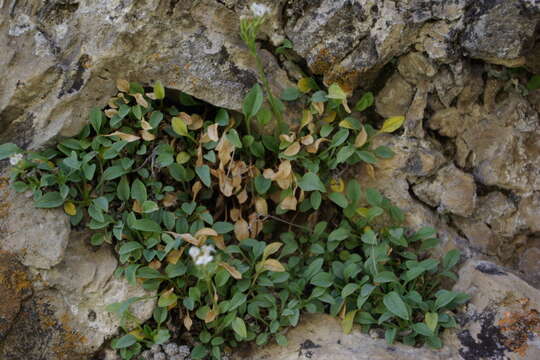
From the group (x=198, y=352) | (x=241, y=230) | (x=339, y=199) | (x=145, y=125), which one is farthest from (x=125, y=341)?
(x=339, y=199)

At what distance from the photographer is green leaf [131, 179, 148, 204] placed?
355 cm

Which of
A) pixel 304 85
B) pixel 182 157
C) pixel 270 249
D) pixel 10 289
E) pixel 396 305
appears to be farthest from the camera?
pixel 304 85

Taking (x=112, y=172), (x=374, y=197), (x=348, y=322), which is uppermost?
(x=374, y=197)

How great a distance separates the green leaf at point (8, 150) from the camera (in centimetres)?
340

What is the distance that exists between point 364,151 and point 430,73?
68 centimetres

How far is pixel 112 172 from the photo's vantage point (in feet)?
11.6

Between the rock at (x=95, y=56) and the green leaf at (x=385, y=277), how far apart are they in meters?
1.45

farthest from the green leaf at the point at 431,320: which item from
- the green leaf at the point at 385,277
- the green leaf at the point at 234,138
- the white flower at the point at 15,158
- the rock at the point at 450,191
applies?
the white flower at the point at 15,158

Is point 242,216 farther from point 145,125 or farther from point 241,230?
point 145,125

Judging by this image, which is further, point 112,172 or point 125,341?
point 112,172

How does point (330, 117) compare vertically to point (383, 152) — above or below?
above

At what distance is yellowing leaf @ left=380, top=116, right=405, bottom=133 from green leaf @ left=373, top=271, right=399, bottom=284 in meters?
0.99

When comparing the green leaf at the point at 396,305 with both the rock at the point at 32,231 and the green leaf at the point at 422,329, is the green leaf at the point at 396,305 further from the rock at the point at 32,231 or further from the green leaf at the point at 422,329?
the rock at the point at 32,231

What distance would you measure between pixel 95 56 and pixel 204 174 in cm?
105
